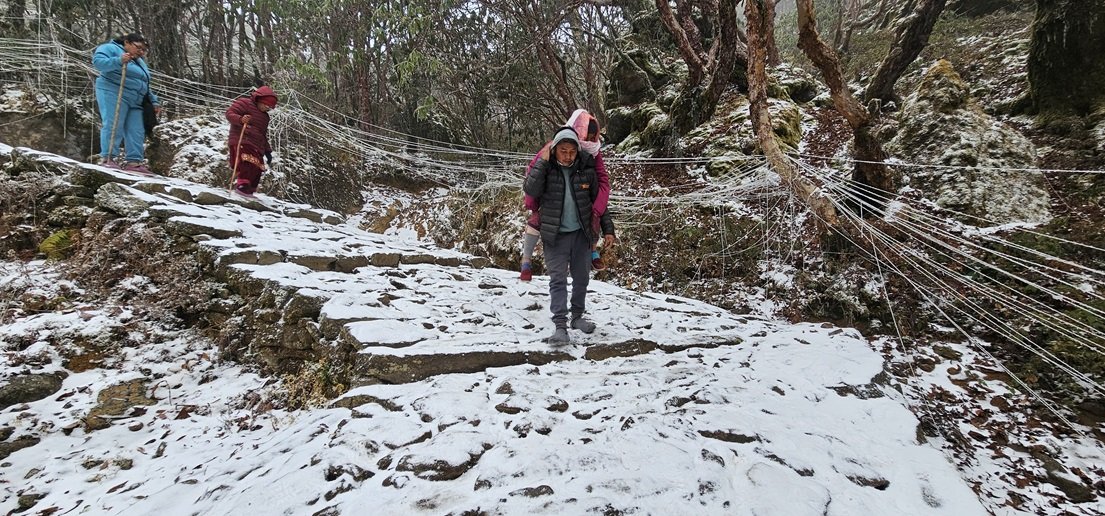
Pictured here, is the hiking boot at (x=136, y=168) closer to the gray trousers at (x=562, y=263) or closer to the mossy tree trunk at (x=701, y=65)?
the gray trousers at (x=562, y=263)

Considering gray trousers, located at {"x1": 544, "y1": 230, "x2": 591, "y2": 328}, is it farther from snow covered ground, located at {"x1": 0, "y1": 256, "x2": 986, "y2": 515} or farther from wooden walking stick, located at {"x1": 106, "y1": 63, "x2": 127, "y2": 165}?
wooden walking stick, located at {"x1": 106, "y1": 63, "x2": 127, "y2": 165}

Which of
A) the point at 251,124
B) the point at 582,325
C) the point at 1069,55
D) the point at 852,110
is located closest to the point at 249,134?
the point at 251,124

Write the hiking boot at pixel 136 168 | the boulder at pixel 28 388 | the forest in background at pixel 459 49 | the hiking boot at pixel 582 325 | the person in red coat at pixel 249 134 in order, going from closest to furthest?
the boulder at pixel 28 388
the hiking boot at pixel 582 325
the hiking boot at pixel 136 168
the person in red coat at pixel 249 134
the forest in background at pixel 459 49

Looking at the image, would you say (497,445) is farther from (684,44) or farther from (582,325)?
(684,44)

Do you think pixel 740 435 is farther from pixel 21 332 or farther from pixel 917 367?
pixel 21 332

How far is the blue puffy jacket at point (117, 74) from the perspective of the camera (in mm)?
4836

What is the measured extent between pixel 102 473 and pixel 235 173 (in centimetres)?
471

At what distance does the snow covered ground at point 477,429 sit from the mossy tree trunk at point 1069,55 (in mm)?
3927

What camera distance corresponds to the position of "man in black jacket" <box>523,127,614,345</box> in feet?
9.73

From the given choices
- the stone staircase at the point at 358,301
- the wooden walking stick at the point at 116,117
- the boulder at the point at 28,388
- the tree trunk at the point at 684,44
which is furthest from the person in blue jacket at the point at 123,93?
the tree trunk at the point at 684,44

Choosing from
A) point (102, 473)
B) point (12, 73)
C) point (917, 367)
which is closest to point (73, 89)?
point (12, 73)

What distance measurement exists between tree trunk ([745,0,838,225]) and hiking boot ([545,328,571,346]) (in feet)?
9.72

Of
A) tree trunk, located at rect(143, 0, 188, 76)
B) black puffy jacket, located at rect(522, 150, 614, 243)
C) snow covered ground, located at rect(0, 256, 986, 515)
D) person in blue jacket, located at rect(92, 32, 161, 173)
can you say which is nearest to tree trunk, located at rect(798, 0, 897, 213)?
black puffy jacket, located at rect(522, 150, 614, 243)

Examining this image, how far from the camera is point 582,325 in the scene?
3375 mm
